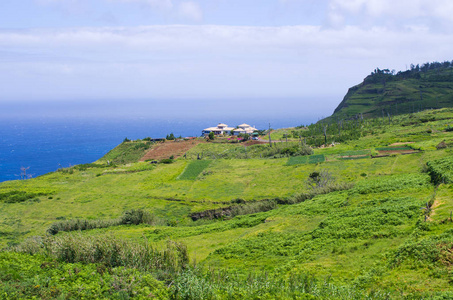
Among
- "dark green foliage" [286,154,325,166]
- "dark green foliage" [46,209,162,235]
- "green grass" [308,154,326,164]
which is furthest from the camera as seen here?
"dark green foliage" [286,154,325,166]

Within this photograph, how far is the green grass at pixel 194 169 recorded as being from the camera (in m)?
62.2

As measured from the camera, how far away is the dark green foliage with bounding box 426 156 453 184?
29361 millimetres

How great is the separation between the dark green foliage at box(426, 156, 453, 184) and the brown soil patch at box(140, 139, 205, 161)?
189ft

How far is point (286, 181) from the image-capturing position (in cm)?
5144

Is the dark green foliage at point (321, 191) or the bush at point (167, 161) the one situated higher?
the bush at point (167, 161)

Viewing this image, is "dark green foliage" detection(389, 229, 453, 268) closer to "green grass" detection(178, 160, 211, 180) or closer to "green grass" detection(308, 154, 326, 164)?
"green grass" detection(308, 154, 326, 164)

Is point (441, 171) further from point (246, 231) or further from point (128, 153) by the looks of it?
point (128, 153)

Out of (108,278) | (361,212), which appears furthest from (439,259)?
(108,278)

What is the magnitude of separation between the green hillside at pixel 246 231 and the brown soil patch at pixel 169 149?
17565 mm

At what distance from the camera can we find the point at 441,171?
1262 inches

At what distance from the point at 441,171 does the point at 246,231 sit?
18.5 meters

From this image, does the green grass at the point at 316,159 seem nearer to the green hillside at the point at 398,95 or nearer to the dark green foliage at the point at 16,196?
the dark green foliage at the point at 16,196

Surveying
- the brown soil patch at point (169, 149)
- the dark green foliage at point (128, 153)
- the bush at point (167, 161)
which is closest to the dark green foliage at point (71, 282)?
the bush at point (167, 161)

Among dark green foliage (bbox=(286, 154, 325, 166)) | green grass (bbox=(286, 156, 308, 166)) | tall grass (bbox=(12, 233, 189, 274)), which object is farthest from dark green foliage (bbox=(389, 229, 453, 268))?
green grass (bbox=(286, 156, 308, 166))
